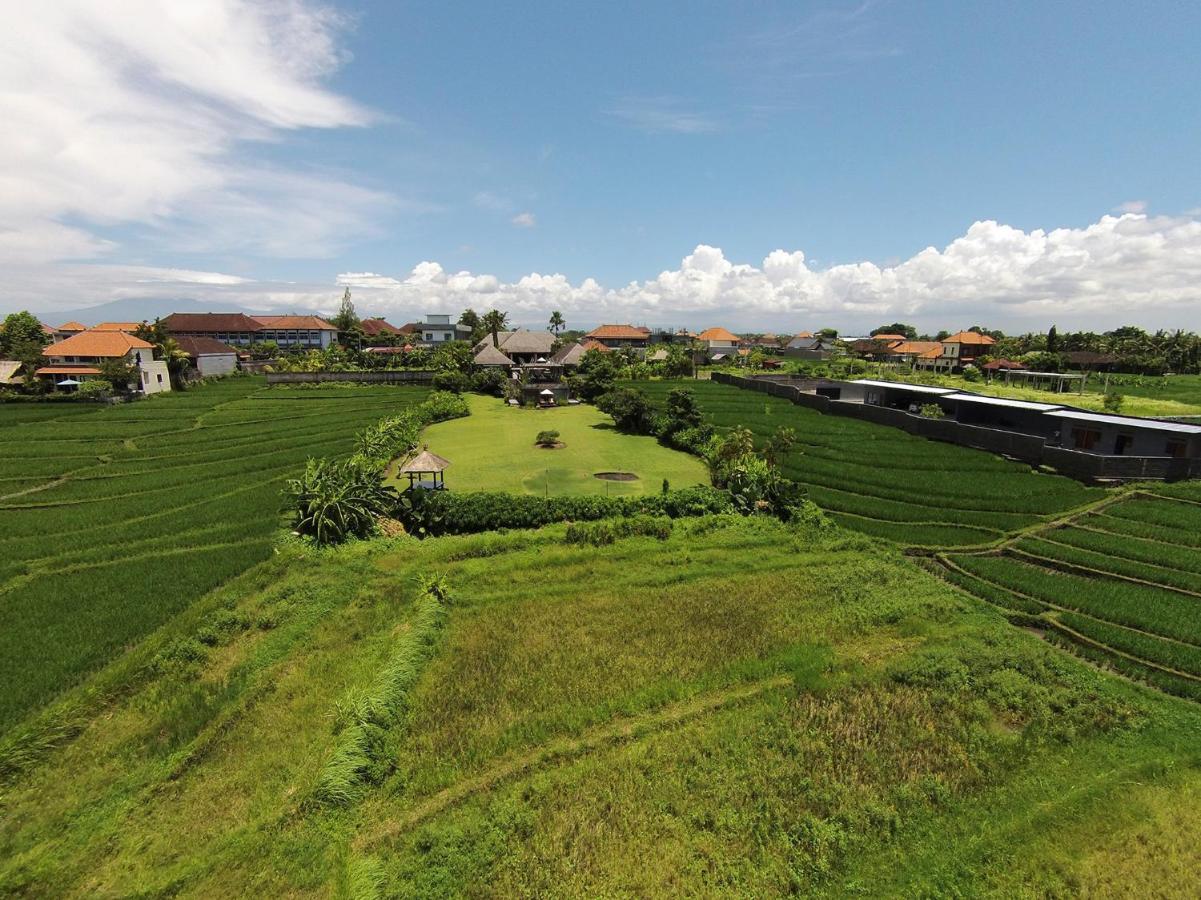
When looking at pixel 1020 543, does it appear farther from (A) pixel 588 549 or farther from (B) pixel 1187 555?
(A) pixel 588 549

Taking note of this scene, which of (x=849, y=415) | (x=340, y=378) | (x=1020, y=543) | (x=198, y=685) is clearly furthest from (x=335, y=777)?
(x=340, y=378)

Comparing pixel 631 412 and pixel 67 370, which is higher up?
pixel 67 370

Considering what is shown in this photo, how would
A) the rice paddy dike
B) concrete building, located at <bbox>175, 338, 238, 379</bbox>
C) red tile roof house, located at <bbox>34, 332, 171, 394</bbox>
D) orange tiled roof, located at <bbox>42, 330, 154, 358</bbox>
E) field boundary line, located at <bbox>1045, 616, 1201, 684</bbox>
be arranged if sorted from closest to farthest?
1. field boundary line, located at <bbox>1045, 616, 1201, 684</bbox>
2. the rice paddy dike
3. red tile roof house, located at <bbox>34, 332, 171, 394</bbox>
4. orange tiled roof, located at <bbox>42, 330, 154, 358</bbox>
5. concrete building, located at <bbox>175, 338, 238, 379</bbox>

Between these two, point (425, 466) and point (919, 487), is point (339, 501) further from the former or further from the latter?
point (919, 487)

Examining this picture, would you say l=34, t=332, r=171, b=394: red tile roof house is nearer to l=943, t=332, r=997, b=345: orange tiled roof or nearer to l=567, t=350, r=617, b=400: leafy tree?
l=567, t=350, r=617, b=400: leafy tree

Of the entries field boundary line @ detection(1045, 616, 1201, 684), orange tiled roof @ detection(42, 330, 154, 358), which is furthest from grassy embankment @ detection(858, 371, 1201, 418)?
orange tiled roof @ detection(42, 330, 154, 358)

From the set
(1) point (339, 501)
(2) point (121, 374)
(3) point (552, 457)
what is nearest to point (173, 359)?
(2) point (121, 374)
